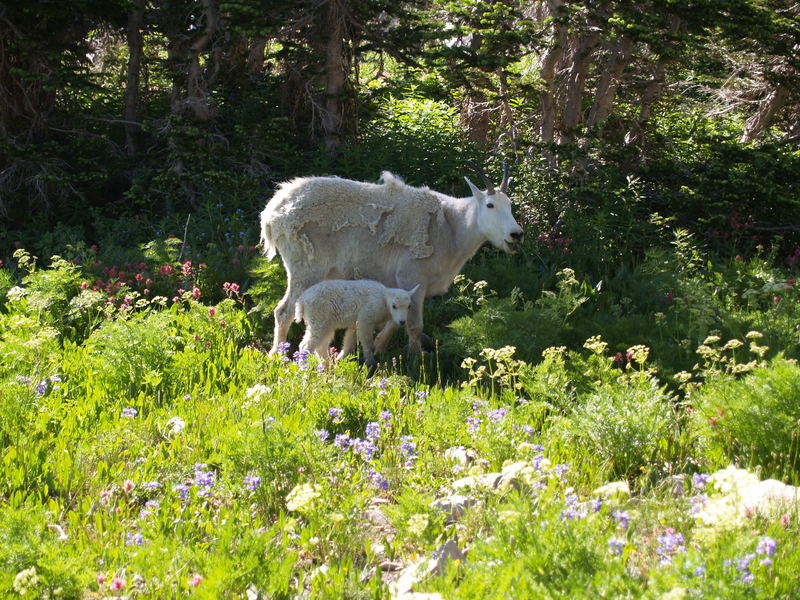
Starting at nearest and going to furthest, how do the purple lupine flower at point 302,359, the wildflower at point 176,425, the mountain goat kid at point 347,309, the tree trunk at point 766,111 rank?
the wildflower at point 176,425 < the purple lupine flower at point 302,359 < the mountain goat kid at point 347,309 < the tree trunk at point 766,111

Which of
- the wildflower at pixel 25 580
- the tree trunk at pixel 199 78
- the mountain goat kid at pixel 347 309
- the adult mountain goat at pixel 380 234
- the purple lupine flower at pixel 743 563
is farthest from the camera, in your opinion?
the tree trunk at pixel 199 78

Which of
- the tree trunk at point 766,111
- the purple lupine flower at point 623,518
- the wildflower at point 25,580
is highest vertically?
the tree trunk at point 766,111

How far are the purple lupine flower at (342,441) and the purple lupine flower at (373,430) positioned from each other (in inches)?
5.4

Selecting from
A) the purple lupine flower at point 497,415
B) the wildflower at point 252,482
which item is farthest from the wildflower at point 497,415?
the wildflower at point 252,482

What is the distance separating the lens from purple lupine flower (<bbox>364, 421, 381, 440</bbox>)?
5.28m

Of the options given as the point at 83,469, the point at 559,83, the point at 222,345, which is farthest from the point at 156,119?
the point at 83,469

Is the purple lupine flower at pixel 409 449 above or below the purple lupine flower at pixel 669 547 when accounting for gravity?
below

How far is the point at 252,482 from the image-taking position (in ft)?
14.5

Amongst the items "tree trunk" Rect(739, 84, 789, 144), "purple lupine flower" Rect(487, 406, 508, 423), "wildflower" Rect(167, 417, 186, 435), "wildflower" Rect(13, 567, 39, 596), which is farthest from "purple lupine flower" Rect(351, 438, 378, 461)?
"tree trunk" Rect(739, 84, 789, 144)

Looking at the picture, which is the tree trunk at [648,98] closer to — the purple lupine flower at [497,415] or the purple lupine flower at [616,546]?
the purple lupine flower at [497,415]

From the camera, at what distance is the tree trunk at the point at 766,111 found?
13.9 meters

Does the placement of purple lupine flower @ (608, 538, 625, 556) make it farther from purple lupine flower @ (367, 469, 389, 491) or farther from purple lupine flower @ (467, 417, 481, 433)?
purple lupine flower @ (467, 417, 481, 433)

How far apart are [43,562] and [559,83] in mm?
11683

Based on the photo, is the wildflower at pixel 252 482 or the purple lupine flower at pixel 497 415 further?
the purple lupine flower at pixel 497 415
